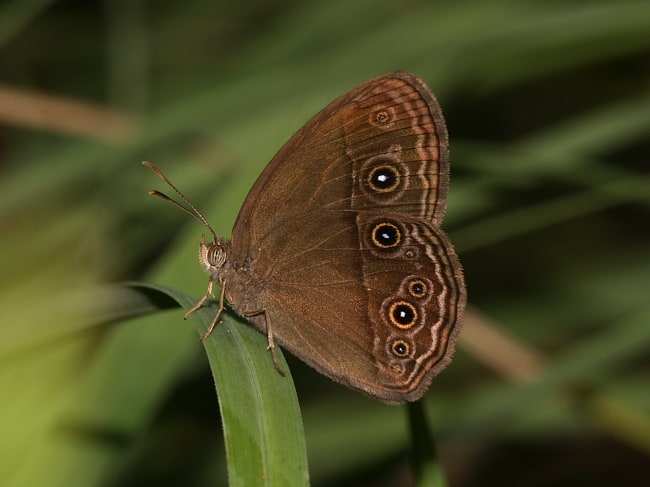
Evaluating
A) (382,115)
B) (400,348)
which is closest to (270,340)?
(400,348)

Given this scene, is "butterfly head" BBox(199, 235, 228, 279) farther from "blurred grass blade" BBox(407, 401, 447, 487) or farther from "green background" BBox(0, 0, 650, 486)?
"blurred grass blade" BBox(407, 401, 447, 487)

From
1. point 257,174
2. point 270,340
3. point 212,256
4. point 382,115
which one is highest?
point 382,115

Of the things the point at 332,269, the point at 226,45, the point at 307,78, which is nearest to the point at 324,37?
the point at 307,78

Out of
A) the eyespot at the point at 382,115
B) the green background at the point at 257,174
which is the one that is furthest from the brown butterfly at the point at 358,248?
the green background at the point at 257,174

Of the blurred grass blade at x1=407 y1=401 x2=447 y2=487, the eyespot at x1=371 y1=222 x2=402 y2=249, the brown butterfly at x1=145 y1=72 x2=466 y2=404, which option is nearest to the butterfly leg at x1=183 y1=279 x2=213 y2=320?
the brown butterfly at x1=145 y1=72 x2=466 y2=404

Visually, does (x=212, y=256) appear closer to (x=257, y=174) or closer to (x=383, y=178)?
(x=257, y=174)

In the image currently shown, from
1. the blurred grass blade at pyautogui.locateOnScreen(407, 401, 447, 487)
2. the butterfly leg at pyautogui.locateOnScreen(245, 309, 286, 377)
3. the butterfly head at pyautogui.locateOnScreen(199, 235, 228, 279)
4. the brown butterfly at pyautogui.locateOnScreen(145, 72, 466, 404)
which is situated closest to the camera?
the blurred grass blade at pyautogui.locateOnScreen(407, 401, 447, 487)

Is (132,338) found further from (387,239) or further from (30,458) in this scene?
(387,239)
